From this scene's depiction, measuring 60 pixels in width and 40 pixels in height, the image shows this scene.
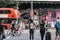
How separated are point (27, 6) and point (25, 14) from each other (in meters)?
3.52

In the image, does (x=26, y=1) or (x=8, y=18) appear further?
(x=26, y=1)

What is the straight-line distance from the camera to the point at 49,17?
5219 centimetres

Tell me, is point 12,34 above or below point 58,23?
below

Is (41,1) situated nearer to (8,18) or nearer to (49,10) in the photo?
(49,10)

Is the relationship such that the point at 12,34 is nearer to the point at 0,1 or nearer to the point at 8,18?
the point at 8,18

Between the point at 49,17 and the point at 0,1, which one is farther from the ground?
the point at 0,1

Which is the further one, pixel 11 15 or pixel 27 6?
pixel 27 6

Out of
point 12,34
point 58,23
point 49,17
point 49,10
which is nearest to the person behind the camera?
point 58,23

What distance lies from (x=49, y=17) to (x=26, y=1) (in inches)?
269

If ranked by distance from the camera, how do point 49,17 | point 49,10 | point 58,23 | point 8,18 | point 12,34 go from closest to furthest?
point 58,23 < point 12,34 < point 8,18 < point 49,17 < point 49,10

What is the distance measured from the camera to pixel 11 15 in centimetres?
4453

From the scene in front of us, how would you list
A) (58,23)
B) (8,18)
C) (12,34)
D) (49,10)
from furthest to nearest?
(49,10) → (8,18) → (12,34) → (58,23)

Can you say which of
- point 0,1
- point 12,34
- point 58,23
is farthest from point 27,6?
point 58,23

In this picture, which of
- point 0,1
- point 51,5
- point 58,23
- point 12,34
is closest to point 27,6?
point 51,5
